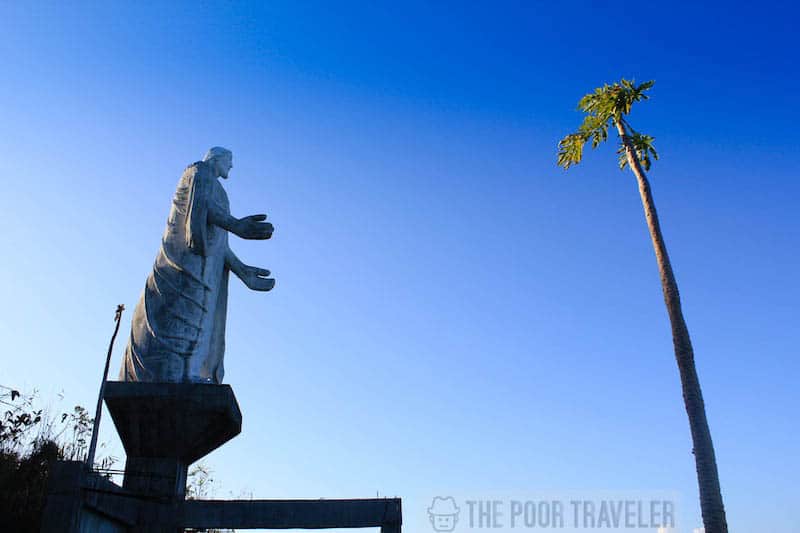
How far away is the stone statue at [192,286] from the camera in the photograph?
9.62 m

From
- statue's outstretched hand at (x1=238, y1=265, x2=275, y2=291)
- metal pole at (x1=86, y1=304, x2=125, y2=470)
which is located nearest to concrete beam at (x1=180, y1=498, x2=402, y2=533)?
statue's outstretched hand at (x1=238, y1=265, x2=275, y2=291)

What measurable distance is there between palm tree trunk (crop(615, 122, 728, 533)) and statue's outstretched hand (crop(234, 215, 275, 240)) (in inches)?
426

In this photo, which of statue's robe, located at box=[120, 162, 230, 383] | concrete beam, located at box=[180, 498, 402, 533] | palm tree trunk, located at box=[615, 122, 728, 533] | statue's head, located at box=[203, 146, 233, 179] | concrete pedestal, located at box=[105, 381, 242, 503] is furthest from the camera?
palm tree trunk, located at box=[615, 122, 728, 533]

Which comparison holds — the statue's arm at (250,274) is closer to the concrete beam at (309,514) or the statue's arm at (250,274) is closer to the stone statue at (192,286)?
the stone statue at (192,286)

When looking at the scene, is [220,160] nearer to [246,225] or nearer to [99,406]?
[246,225]

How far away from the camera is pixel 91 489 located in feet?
24.7

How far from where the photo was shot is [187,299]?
10.0 metres

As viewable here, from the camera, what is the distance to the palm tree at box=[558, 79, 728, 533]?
15250 mm

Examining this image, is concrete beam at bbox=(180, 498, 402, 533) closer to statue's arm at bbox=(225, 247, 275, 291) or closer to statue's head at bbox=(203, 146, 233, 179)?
statue's arm at bbox=(225, 247, 275, 291)

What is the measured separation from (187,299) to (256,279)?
119 cm

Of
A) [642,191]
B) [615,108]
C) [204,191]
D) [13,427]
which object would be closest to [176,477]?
[204,191]

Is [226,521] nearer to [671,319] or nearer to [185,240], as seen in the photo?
[185,240]

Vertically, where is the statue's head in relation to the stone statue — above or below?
above

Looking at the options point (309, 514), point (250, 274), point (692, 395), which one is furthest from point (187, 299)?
point (692, 395)
